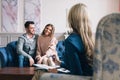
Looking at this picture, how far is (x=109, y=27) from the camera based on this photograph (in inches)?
54.8

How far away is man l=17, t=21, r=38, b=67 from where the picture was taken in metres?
4.43

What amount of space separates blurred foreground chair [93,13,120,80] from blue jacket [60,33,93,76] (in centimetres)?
48

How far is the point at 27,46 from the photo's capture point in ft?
15.0

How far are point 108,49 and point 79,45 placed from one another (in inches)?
25.0

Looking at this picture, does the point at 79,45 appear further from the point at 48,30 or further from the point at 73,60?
the point at 48,30

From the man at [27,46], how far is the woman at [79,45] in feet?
7.79

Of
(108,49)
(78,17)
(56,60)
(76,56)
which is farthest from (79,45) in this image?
(56,60)

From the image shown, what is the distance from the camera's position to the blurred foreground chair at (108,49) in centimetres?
139

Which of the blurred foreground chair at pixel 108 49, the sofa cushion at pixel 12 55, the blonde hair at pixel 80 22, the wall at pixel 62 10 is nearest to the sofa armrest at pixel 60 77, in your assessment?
the blurred foreground chair at pixel 108 49

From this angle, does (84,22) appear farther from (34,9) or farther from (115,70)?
(34,9)

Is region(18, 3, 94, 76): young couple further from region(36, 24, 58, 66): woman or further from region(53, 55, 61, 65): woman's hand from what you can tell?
region(36, 24, 58, 66): woman

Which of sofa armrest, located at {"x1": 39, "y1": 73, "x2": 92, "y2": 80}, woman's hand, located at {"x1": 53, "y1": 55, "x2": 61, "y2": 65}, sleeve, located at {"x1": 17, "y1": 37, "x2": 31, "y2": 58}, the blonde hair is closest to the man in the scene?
sleeve, located at {"x1": 17, "y1": 37, "x2": 31, "y2": 58}

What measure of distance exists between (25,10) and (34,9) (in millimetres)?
234

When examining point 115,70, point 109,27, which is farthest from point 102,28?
point 115,70
